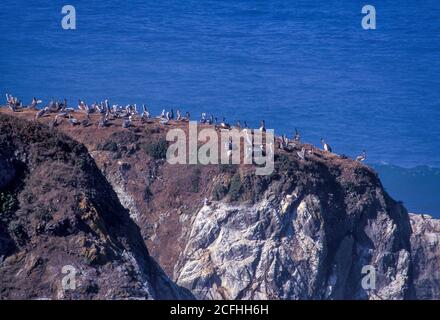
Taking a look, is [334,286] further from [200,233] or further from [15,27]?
[15,27]

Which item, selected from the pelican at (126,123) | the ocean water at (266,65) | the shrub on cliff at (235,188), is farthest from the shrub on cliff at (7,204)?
the ocean water at (266,65)

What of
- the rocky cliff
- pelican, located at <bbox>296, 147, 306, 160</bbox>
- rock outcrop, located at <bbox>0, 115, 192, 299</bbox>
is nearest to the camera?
rock outcrop, located at <bbox>0, 115, 192, 299</bbox>

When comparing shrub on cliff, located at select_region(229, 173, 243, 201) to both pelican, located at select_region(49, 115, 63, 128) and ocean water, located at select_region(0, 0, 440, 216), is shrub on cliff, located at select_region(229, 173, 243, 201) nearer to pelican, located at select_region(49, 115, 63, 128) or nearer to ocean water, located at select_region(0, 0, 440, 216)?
pelican, located at select_region(49, 115, 63, 128)

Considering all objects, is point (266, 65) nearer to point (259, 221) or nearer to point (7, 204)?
point (259, 221)

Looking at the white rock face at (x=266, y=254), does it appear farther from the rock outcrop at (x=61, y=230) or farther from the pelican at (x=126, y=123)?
the rock outcrop at (x=61, y=230)

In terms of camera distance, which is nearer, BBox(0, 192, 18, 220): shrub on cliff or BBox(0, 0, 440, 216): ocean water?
BBox(0, 192, 18, 220): shrub on cliff

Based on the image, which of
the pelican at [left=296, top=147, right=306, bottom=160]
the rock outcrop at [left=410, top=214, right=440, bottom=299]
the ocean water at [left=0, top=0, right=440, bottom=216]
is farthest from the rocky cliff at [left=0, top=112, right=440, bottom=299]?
the ocean water at [left=0, top=0, right=440, bottom=216]

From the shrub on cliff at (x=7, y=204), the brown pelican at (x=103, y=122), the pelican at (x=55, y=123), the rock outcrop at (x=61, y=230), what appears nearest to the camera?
the rock outcrop at (x=61, y=230)
